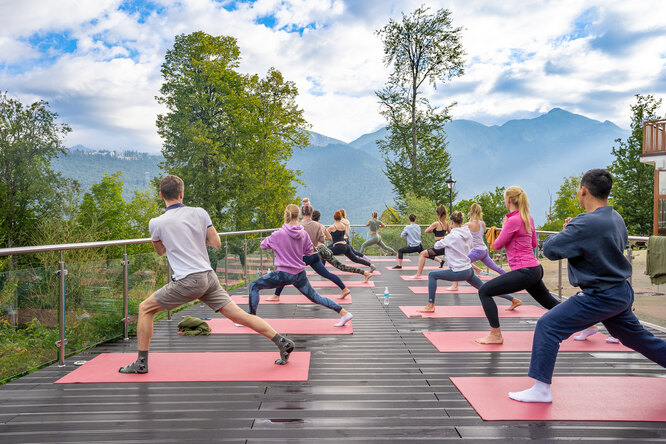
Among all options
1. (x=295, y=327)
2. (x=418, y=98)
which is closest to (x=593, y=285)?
(x=295, y=327)

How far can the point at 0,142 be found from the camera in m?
38.3

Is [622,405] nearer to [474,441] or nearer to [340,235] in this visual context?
[474,441]

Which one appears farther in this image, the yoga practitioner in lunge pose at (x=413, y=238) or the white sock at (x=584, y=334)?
the yoga practitioner in lunge pose at (x=413, y=238)

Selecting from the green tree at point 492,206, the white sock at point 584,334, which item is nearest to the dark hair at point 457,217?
the white sock at point 584,334

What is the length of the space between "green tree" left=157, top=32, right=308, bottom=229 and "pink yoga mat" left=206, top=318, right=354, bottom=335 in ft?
82.1

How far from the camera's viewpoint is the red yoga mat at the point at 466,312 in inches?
252

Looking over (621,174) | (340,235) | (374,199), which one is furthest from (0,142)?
(374,199)

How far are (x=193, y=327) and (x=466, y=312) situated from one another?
381 centimetres

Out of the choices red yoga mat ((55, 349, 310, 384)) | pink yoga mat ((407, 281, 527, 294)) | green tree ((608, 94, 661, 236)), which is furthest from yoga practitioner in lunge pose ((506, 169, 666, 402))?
green tree ((608, 94, 661, 236))

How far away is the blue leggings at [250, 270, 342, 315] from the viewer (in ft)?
17.9

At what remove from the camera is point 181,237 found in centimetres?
370

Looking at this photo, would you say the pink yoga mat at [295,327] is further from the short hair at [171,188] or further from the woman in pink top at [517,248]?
the short hair at [171,188]

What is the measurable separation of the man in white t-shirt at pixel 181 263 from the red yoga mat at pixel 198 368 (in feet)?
0.58

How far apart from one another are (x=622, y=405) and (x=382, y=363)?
6.04ft
